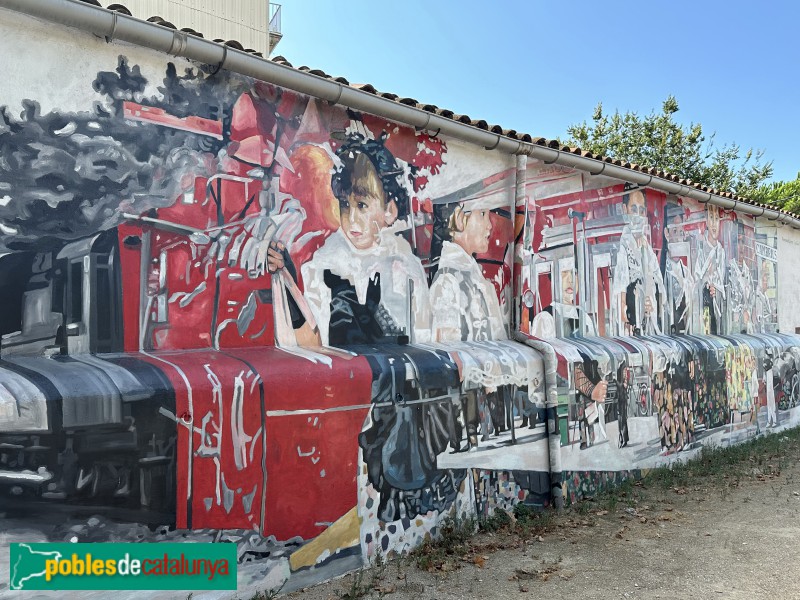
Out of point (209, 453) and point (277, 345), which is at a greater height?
point (277, 345)

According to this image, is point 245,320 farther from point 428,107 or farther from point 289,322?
point 428,107

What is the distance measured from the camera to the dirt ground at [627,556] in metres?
4.59

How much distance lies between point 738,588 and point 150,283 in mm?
4275

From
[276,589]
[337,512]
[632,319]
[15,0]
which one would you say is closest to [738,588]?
[337,512]

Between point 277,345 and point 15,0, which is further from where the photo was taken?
point 277,345

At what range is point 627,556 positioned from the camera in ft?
17.5

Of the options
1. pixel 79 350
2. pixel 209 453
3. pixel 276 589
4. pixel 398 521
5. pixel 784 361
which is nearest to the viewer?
pixel 79 350

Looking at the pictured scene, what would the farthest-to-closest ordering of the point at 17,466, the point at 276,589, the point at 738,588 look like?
the point at 738,588
the point at 276,589
the point at 17,466

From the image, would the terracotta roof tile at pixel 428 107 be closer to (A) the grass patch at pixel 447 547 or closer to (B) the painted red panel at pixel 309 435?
(B) the painted red panel at pixel 309 435

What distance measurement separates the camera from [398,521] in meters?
5.13

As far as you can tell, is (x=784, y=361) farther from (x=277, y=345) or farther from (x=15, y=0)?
(x=15, y=0)

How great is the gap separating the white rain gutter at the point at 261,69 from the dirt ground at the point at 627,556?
10.8 ft
